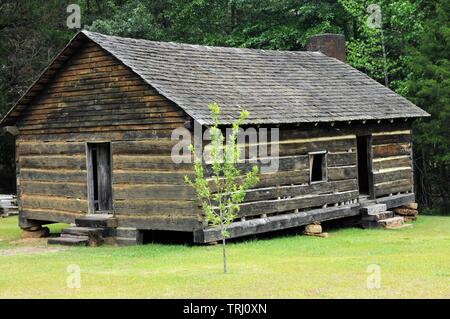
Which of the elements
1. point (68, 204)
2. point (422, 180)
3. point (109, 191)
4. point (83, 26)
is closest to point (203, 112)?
point (109, 191)

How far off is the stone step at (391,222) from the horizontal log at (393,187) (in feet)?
4.05

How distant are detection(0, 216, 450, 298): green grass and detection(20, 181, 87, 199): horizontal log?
1805 mm

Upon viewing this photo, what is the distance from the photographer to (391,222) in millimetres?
23047

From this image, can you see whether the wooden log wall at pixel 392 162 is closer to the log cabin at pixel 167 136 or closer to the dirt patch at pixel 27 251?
the log cabin at pixel 167 136

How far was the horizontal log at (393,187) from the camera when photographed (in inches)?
958

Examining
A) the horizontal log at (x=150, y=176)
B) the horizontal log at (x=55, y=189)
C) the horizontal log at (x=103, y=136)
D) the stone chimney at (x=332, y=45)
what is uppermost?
the stone chimney at (x=332, y=45)

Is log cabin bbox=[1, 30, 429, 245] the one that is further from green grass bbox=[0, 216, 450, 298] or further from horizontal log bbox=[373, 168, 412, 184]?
green grass bbox=[0, 216, 450, 298]

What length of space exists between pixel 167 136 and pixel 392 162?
980cm

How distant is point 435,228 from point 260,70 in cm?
760

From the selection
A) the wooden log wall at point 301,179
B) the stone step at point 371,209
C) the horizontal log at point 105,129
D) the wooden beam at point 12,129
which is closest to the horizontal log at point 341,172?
the wooden log wall at point 301,179

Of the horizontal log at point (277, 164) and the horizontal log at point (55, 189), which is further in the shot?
the horizontal log at point (55, 189)

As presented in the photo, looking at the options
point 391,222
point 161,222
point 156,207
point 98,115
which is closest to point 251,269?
point 161,222

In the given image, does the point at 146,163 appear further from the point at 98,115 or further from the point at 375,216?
the point at 375,216

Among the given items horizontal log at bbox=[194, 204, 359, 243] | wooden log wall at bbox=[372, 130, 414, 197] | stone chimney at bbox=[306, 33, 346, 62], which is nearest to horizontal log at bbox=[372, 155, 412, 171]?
wooden log wall at bbox=[372, 130, 414, 197]
